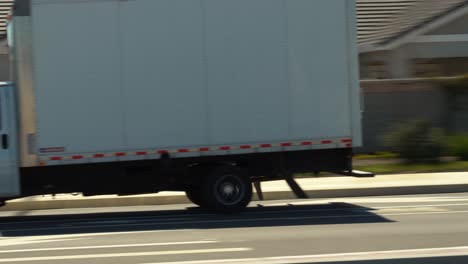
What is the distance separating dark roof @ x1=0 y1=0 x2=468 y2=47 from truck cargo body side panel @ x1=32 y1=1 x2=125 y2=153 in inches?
456

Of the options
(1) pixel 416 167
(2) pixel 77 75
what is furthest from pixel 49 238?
(1) pixel 416 167

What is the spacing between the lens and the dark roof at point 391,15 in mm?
24594

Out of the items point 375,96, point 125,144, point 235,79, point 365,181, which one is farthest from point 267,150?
point 375,96

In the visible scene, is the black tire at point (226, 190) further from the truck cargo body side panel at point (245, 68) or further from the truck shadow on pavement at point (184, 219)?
the truck cargo body side panel at point (245, 68)

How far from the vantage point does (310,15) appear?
42.9 ft

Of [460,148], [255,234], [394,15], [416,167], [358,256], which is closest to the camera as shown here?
[358,256]

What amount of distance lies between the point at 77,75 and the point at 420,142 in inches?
374

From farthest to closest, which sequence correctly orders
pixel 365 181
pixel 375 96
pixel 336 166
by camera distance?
1. pixel 375 96
2. pixel 365 181
3. pixel 336 166

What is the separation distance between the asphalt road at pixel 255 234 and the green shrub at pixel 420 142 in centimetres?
446

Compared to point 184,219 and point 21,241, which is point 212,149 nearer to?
point 184,219

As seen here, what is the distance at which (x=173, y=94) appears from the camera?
1283 cm

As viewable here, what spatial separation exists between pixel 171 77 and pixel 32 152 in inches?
94.3

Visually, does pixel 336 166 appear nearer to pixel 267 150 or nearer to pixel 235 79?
pixel 267 150

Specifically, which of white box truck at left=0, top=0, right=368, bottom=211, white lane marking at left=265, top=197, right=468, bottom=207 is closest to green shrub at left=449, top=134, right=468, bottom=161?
white lane marking at left=265, top=197, right=468, bottom=207
